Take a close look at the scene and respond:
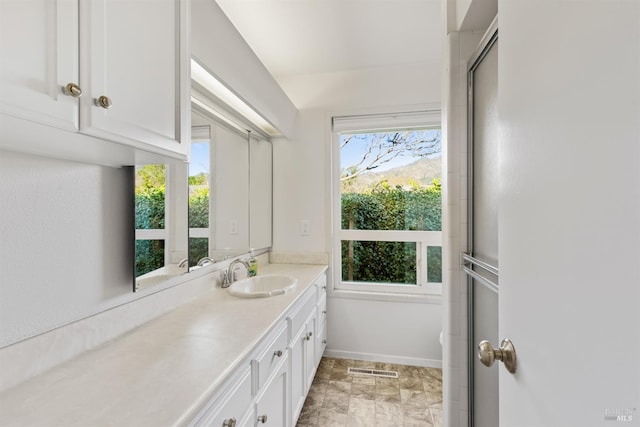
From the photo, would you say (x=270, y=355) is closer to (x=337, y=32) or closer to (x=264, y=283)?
(x=264, y=283)

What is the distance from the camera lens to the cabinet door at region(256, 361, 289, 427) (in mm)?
1093

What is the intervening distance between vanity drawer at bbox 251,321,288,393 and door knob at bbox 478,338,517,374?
76cm

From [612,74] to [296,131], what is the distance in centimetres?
245

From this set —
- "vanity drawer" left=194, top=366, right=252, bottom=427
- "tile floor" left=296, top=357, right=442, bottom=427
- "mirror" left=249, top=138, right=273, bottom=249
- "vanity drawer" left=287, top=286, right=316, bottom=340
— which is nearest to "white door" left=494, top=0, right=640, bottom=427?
→ "vanity drawer" left=194, top=366, right=252, bottom=427

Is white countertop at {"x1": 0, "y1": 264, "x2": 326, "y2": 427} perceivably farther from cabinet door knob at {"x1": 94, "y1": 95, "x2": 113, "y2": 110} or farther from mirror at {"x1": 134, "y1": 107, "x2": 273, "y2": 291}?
cabinet door knob at {"x1": 94, "y1": 95, "x2": 113, "y2": 110}

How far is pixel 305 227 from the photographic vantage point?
2613 mm

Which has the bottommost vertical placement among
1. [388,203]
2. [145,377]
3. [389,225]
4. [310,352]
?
[310,352]

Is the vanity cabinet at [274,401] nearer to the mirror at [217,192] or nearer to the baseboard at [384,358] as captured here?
the mirror at [217,192]

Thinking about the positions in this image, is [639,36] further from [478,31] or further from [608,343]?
[478,31]

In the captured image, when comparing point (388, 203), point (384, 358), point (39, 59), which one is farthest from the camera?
point (388, 203)

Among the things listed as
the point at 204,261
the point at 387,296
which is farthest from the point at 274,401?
the point at 387,296

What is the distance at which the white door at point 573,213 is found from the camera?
0.33m

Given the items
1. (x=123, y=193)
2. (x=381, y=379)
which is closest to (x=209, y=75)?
(x=123, y=193)

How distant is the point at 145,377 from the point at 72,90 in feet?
2.41
